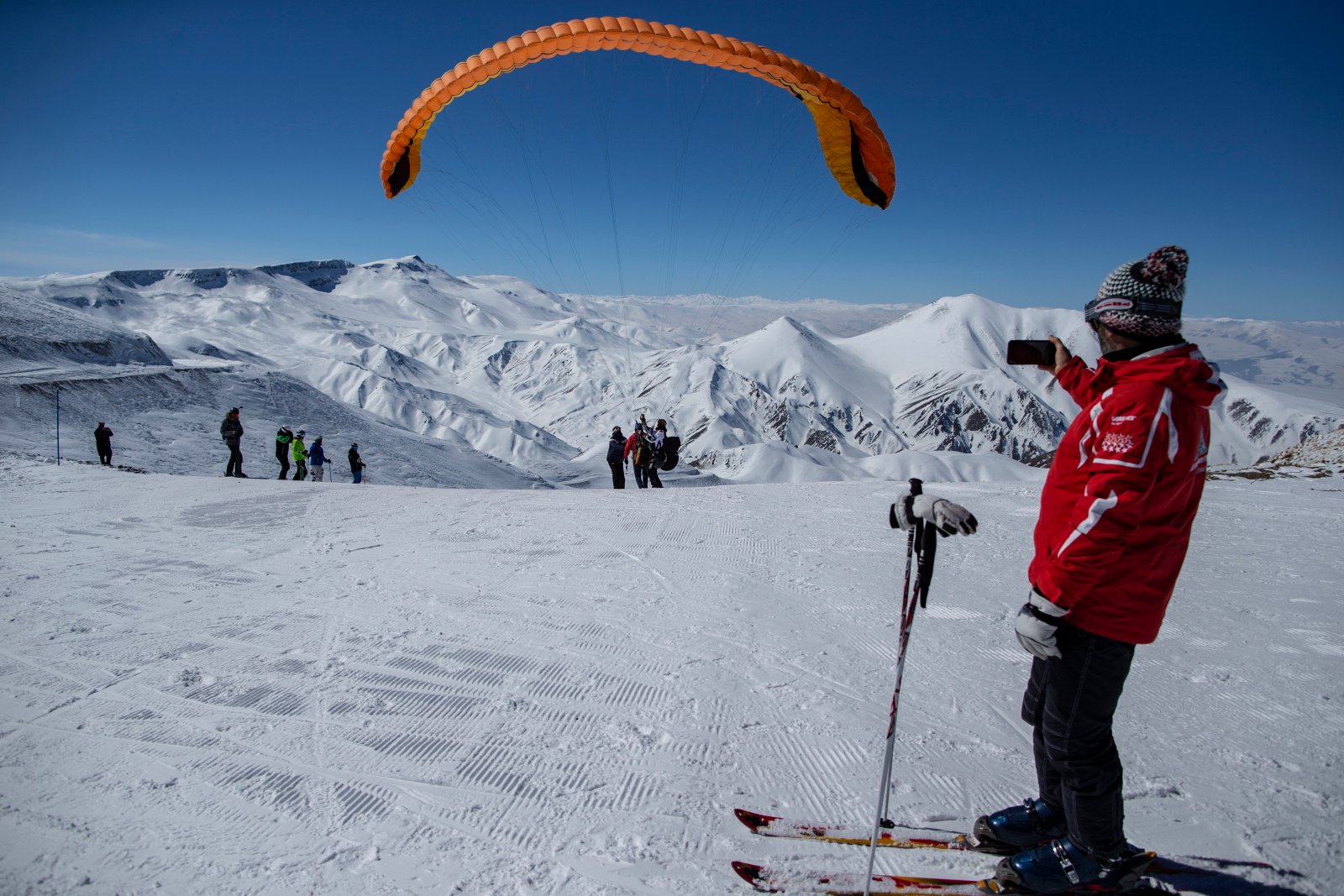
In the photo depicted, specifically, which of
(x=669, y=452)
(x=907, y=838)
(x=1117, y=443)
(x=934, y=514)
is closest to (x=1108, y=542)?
(x=1117, y=443)

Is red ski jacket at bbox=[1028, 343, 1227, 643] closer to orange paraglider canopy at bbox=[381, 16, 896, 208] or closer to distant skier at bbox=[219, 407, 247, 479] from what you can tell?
orange paraglider canopy at bbox=[381, 16, 896, 208]

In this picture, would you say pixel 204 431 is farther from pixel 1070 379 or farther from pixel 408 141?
pixel 1070 379

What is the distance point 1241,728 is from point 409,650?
17.1 feet

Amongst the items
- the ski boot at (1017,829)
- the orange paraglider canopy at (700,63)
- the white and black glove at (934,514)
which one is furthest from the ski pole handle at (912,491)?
the orange paraglider canopy at (700,63)

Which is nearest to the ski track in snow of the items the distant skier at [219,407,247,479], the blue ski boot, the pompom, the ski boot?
the ski boot

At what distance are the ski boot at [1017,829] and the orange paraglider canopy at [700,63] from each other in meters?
8.53

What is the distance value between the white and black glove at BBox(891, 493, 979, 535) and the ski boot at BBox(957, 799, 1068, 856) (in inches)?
48.7

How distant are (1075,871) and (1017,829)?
259mm

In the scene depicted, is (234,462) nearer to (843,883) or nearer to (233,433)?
(233,433)

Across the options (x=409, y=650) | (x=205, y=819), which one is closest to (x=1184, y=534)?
(x=205, y=819)

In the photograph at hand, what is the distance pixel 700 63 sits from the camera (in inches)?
337

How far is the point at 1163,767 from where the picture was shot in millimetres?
3281

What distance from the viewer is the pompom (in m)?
2.35

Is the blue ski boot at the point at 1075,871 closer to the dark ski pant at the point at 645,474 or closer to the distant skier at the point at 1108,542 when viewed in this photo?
the distant skier at the point at 1108,542
